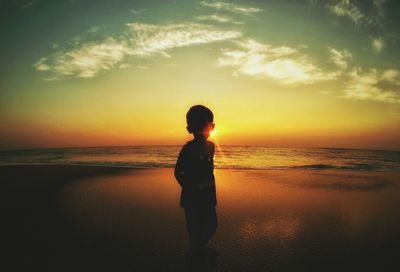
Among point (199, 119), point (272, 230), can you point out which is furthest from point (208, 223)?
point (272, 230)

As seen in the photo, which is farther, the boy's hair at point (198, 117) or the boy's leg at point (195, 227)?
the boy's leg at point (195, 227)

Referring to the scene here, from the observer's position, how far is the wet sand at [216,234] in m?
3.66

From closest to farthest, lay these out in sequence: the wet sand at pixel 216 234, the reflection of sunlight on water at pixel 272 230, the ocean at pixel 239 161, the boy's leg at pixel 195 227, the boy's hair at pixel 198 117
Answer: the boy's hair at pixel 198 117 < the boy's leg at pixel 195 227 < the wet sand at pixel 216 234 < the reflection of sunlight on water at pixel 272 230 < the ocean at pixel 239 161

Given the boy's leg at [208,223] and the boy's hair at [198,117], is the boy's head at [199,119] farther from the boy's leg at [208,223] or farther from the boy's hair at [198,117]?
the boy's leg at [208,223]

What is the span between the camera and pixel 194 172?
9.72 ft

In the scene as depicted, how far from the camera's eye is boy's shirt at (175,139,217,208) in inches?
116

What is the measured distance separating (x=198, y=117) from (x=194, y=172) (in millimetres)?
642

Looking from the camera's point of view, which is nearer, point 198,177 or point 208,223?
point 198,177

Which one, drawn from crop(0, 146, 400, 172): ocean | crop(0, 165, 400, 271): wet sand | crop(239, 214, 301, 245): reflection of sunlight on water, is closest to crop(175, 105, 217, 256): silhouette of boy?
crop(0, 165, 400, 271): wet sand

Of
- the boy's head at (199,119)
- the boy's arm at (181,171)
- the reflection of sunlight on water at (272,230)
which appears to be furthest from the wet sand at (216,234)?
the boy's head at (199,119)

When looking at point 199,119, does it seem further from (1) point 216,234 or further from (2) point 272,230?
(2) point 272,230

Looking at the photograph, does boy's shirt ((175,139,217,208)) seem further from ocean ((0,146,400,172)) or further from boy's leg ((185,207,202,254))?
ocean ((0,146,400,172))

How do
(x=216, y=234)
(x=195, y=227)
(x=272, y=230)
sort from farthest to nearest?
(x=272, y=230) → (x=216, y=234) → (x=195, y=227)

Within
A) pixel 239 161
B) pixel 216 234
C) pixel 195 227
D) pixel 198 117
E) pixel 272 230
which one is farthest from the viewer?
pixel 239 161
